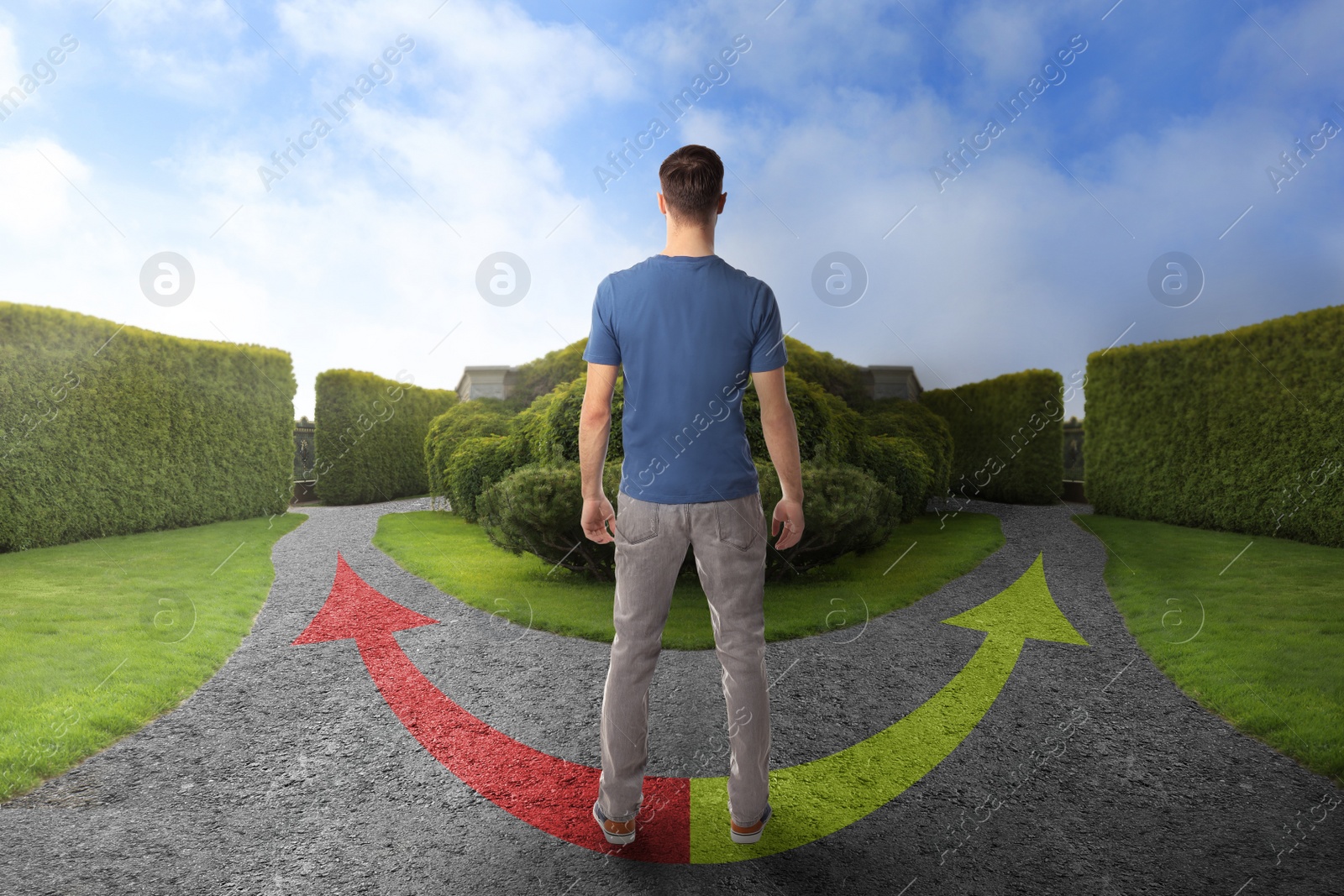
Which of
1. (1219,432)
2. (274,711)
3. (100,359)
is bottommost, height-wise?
(274,711)

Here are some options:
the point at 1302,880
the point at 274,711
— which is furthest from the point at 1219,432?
the point at 274,711

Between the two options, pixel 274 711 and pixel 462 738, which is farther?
pixel 274 711

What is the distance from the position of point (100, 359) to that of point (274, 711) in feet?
22.6

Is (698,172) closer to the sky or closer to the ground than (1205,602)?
closer to the sky

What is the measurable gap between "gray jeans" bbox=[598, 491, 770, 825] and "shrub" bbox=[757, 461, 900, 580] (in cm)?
254

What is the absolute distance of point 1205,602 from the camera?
5141 mm

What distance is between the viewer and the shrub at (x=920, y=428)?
26.6 ft

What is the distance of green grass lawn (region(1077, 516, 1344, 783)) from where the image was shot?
3127 mm

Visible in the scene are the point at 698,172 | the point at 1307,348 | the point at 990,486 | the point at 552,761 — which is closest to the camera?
the point at 698,172

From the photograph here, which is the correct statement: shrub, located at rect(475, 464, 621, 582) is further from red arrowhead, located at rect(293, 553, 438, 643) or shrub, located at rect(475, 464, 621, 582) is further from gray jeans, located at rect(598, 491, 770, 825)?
gray jeans, located at rect(598, 491, 770, 825)

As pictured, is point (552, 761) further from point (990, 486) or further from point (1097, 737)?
point (990, 486)

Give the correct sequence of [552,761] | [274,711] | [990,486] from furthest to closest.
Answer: [990,486]
[274,711]
[552,761]

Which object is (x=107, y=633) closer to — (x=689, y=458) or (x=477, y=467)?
(x=477, y=467)

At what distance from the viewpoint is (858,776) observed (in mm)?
2682
